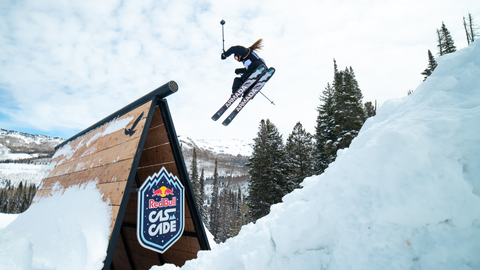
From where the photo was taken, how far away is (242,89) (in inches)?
331

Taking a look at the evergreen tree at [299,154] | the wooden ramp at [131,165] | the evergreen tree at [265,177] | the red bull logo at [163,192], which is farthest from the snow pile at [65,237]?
the evergreen tree at [299,154]

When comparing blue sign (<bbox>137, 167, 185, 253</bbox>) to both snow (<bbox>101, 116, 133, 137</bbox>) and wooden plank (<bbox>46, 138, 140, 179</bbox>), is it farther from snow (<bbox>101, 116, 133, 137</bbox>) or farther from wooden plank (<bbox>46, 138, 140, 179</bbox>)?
snow (<bbox>101, 116, 133, 137</bbox>)

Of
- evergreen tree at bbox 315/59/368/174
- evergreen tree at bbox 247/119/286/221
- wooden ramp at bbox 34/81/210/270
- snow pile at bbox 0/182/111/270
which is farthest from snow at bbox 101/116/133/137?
evergreen tree at bbox 247/119/286/221

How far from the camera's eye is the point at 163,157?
14.7ft

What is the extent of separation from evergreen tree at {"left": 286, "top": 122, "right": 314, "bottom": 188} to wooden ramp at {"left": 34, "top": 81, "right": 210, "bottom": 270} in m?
18.4

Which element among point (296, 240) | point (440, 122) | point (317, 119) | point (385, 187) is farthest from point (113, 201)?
point (317, 119)

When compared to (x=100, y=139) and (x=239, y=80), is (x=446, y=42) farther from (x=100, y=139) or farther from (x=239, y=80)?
(x=100, y=139)

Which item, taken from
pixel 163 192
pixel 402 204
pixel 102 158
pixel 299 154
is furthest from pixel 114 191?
pixel 299 154

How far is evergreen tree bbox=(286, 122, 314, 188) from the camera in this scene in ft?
75.1

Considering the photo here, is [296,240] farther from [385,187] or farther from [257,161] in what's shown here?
[257,161]

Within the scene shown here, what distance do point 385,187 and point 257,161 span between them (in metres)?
19.7

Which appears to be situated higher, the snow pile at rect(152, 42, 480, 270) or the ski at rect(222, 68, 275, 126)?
the ski at rect(222, 68, 275, 126)

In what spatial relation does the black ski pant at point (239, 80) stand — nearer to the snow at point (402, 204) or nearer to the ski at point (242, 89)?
the ski at point (242, 89)

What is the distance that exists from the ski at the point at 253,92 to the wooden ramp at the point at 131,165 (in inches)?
172
